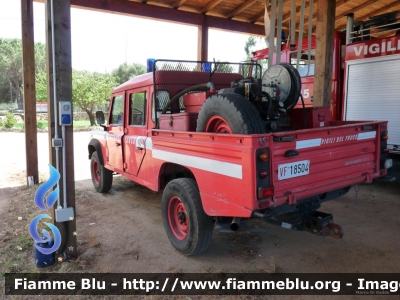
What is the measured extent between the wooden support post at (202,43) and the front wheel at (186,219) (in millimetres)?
5283

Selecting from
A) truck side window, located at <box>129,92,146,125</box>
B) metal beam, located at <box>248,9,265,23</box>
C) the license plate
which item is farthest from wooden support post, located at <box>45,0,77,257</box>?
metal beam, located at <box>248,9,265,23</box>

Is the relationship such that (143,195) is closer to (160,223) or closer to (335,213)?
(160,223)

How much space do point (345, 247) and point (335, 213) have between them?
→ 1290mm

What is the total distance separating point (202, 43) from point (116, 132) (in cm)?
383

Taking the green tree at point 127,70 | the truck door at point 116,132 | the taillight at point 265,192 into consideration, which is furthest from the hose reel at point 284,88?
the green tree at point 127,70

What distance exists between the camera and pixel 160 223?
475 cm

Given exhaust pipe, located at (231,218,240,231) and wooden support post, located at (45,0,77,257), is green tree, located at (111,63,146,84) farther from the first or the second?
exhaust pipe, located at (231,218,240,231)

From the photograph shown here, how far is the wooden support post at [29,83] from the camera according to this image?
658 cm

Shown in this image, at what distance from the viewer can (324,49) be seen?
5496 mm

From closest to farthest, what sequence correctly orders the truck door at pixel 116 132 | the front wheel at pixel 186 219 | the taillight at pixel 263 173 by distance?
1. the taillight at pixel 263 173
2. the front wheel at pixel 186 219
3. the truck door at pixel 116 132

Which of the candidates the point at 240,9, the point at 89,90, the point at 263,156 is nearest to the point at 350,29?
the point at 240,9

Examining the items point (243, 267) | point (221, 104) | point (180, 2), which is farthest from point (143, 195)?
point (180, 2)

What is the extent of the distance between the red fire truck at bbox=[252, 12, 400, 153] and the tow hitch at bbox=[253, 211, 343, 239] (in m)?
3.43

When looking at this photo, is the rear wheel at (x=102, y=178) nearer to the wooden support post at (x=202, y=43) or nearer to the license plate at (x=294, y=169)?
the wooden support post at (x=202, y=43)
